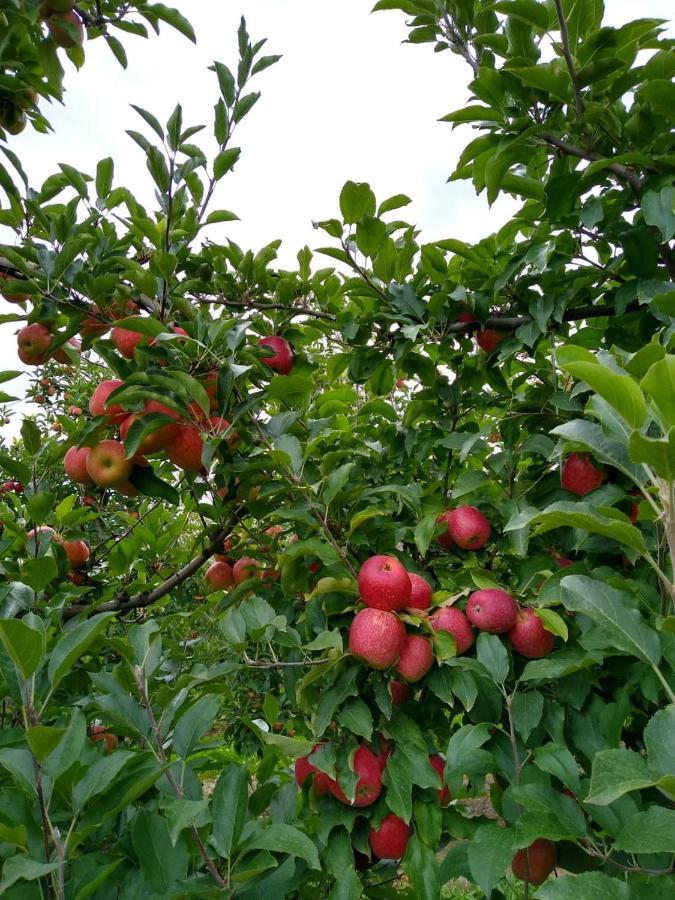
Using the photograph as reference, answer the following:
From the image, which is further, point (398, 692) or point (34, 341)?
point (34, 341)

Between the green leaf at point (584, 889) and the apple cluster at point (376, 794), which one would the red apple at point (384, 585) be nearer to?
the apple cluster at point (376, 794)

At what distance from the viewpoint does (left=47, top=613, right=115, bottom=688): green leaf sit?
82 centimetres

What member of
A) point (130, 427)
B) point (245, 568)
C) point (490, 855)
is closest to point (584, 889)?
point (490, 855)

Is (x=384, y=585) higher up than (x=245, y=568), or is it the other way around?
(x=245, y=568)

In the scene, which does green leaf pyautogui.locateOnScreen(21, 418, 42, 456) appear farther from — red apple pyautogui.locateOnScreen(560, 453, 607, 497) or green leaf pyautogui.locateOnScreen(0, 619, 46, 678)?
red apple pyautogui.locateOnScreen(560, 453, 607, 497)

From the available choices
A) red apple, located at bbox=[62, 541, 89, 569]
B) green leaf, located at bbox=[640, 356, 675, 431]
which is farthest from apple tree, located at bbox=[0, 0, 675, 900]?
red apple, located at bbox=[62, 541, 89, 569]

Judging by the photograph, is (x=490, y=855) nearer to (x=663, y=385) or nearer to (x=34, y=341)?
(x=663, y=385)

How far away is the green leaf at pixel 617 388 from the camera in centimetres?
73

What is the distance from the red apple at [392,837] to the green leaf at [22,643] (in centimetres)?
85

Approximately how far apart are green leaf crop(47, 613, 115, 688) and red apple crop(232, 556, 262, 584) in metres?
1.01

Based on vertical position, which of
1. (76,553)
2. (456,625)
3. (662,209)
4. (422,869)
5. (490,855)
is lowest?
(422,869)

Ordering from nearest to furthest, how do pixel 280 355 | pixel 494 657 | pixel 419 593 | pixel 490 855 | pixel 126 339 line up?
pixel 490 855, pixel 494 657, pixel 419 593, pixel 126 339, pixel 280 355

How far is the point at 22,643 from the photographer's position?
715mm

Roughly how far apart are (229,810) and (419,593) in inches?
23.2
